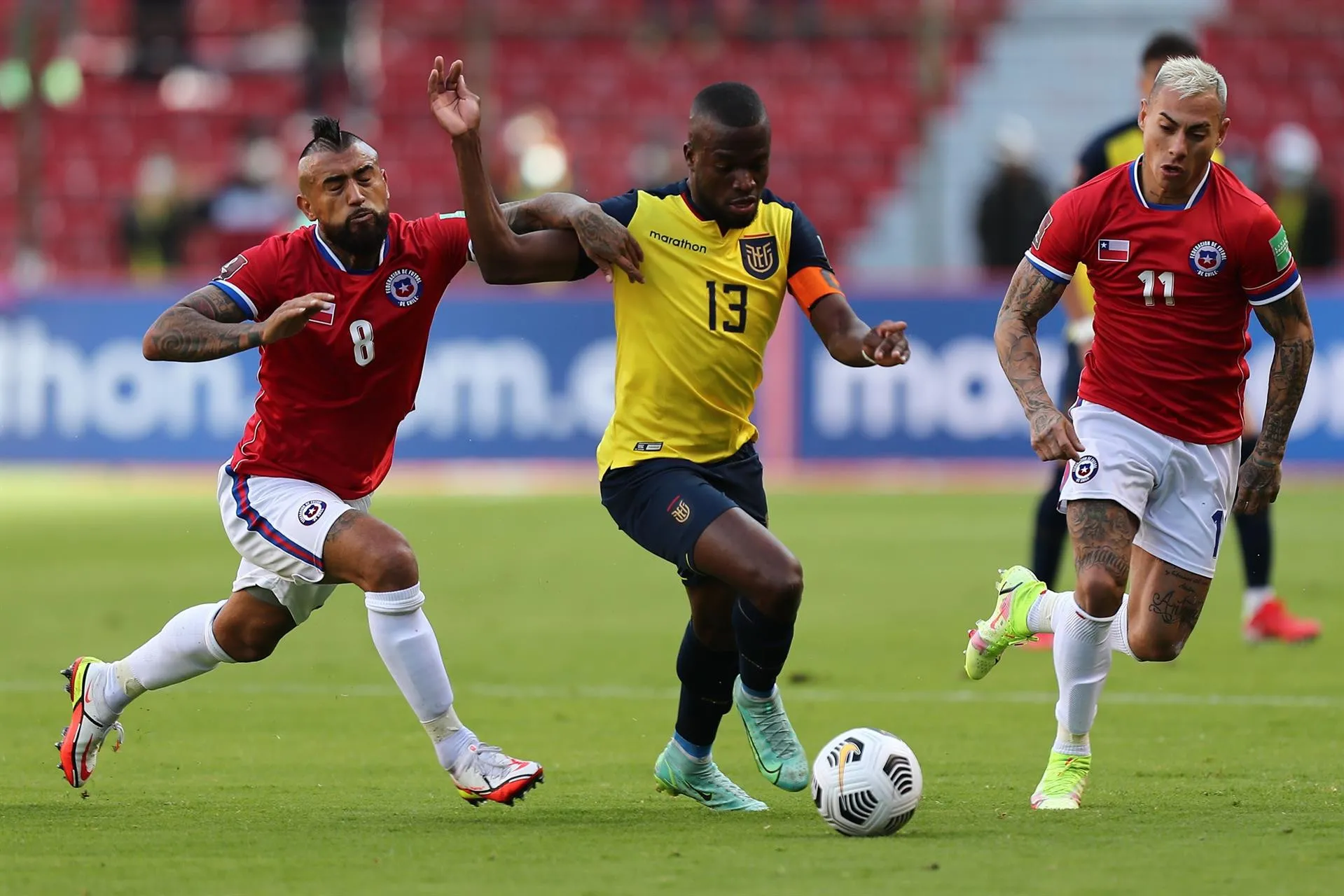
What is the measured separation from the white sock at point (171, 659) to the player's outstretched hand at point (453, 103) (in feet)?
5.93

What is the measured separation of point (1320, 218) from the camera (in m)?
19.3

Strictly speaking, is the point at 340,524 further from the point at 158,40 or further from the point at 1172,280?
the point at 158,40

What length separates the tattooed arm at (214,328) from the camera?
6137mm

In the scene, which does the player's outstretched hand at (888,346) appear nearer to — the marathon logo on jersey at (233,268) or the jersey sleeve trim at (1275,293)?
the jersey sleeve trim at (1275,293)

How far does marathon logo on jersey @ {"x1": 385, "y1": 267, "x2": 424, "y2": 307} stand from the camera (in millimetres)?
6805

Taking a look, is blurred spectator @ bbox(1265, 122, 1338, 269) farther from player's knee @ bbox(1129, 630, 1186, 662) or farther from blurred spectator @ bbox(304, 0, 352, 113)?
player's knee @ bbox(1129, 630, 1186, 662)

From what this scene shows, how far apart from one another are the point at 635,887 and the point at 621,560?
9.34 meters

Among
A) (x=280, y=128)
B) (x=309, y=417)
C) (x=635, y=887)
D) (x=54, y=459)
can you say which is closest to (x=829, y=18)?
(x=280, y=128)

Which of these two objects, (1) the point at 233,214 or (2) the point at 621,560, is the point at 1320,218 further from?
(1) the point at 233,214

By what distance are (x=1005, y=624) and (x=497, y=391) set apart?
12.0m

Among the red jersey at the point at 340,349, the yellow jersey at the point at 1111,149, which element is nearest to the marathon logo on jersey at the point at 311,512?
the red jersey at the point at 340,349

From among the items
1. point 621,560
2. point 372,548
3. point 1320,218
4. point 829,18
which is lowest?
point 621,560

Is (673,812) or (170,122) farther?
(170,122)

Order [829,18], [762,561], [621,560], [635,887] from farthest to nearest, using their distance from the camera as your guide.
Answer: [829,18] < [621,560] < [762,561] < [635,887]
